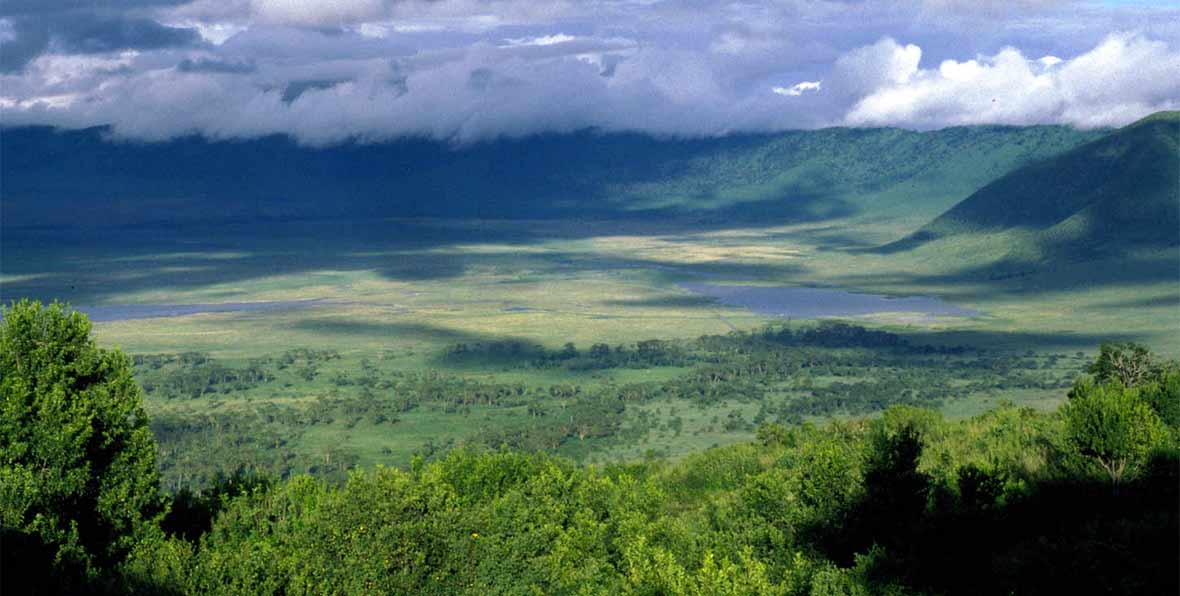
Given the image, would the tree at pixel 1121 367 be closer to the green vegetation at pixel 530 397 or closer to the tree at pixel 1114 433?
the tree at pixel 1114 433

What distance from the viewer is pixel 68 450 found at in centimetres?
3200

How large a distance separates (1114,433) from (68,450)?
3064 centimetres

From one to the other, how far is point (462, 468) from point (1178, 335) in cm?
15825

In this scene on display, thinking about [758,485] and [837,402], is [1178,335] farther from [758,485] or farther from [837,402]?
[758,485]

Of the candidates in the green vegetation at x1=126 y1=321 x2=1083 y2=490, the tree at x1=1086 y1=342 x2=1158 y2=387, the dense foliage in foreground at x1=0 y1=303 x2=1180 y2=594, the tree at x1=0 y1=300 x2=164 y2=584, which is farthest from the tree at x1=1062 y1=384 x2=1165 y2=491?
the green vegetation at x1=126 y1=321 x2=1083 y2=490

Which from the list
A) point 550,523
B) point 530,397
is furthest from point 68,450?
point 530,397

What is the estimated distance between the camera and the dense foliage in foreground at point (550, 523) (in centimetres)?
3105

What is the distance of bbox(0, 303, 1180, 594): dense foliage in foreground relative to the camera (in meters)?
31.0

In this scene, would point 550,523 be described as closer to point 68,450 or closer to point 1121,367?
point 68,450

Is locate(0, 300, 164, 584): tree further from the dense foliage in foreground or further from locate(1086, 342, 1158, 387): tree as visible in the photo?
locate(1086, 342, 1158, 387): tree

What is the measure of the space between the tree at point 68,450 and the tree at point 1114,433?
2821 cm

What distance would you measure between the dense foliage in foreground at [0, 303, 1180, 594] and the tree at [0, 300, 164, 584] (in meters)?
0.05

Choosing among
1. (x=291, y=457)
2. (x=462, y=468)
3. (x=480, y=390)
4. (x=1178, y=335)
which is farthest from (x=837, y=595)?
(x=1178, y=335)

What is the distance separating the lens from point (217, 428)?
13912cm
